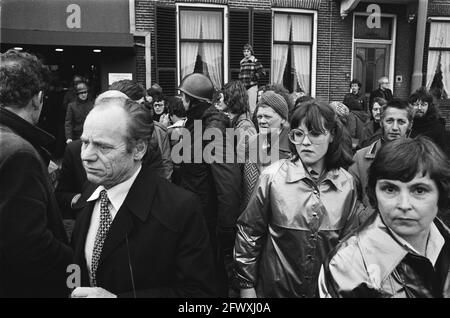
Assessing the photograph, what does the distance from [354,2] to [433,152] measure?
1073 centimetres

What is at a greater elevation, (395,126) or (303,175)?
(395,126)

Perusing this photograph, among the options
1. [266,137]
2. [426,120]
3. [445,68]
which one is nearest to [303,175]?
[266,137]

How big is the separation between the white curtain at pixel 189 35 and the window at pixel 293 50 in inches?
84.3

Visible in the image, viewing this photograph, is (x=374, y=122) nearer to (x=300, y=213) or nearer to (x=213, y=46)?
(x=300, y=213)

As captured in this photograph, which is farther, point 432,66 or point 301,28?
point 432,66

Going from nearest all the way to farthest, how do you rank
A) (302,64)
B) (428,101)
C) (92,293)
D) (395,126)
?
(92,293) < (395,126) < (428,101) < (302,64)

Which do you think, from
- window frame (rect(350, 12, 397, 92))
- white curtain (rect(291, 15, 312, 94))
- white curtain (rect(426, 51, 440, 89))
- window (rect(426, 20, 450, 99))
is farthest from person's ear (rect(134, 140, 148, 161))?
white curtain (rect(426, 51, 440, 89))

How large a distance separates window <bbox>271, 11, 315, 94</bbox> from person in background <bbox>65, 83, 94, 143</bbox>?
6.06 m

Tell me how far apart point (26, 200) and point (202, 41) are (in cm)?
989

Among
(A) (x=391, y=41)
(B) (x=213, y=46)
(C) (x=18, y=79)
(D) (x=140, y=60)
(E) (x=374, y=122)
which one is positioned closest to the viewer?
(C) (x=18, y=79)

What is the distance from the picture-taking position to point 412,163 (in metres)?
1.32

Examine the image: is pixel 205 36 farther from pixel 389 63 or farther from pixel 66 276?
pixel 66 276

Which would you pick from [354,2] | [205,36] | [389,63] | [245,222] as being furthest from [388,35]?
[245,222]
